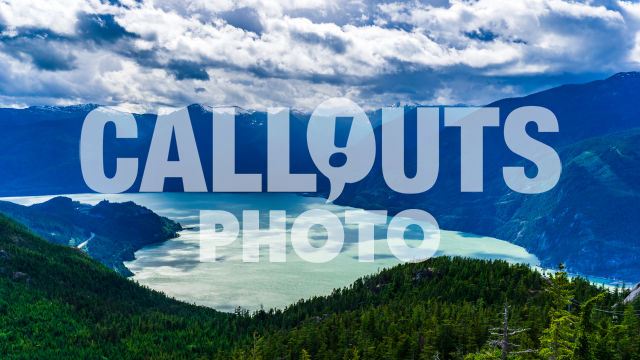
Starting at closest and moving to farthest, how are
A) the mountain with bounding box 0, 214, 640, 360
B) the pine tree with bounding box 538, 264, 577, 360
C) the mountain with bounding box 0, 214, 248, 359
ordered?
the pine tree with bounding box 538, 264, 577, 360
the mountain with bounding box 0, 214, 640, 360
the mountain with bounding box 0, 214, 248, 359

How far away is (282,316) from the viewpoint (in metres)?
120

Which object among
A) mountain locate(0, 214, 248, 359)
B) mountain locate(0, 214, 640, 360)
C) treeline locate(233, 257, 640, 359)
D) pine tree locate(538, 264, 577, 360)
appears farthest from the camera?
mountain locate(0, 214, 248, 359)

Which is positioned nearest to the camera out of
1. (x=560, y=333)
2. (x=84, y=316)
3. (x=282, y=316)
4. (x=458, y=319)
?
(x=560, y=333)

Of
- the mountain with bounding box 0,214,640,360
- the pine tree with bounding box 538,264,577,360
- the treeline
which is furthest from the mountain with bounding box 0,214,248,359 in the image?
the pine tree with bounding box 538,264,577,360

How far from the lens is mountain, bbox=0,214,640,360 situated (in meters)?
69.0

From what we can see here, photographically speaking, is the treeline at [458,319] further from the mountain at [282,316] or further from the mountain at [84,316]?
the mountain at [84,316]

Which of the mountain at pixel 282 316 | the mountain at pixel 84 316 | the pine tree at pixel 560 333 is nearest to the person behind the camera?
the pine tree at pixel 560 333

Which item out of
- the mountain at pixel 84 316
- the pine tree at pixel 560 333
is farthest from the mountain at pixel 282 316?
the pine tree at pixel 560 333

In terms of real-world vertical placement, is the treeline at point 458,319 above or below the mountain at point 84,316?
above

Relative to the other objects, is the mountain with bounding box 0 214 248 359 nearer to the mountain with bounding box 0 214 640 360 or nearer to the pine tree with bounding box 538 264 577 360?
the mountain with bounding box 0 214 640 360

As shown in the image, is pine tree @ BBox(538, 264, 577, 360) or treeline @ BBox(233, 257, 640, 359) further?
treeline @ BBox(233, 257, 640, 359)

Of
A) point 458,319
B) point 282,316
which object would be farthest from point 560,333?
point 282,316

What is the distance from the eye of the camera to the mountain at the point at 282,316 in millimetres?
69000

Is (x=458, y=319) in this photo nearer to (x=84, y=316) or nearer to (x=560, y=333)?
(x=560, y=333)
